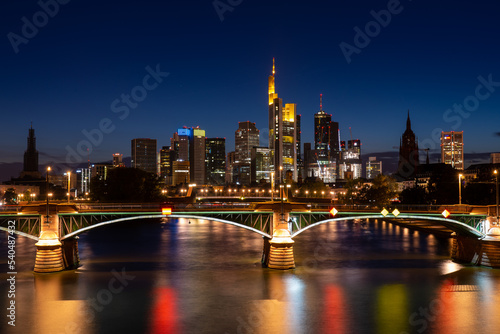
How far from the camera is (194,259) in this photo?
64062 millimetres

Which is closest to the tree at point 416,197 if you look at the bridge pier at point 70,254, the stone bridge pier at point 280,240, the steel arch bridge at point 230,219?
the steel arch bridge at point 230,219

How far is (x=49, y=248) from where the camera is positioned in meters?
51.3

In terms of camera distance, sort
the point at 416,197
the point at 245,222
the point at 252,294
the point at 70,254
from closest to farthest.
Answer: the point at 252,294 < the point at 245,222 < the point at 70,254 < the point at 416,197

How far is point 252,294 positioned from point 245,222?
1131 centimetres

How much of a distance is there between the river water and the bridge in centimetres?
227

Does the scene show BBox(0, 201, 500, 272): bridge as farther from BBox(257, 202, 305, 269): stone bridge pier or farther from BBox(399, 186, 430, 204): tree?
BBox(399, 186, 430, 204): tree

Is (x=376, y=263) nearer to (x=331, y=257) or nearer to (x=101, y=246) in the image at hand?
(x=331, y=257)

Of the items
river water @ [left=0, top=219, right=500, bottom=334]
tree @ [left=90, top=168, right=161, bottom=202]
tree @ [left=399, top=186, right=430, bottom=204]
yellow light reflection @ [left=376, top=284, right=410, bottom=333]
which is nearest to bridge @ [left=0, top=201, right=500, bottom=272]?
river water @ [left=0, top=219, right=500, bottom=334]

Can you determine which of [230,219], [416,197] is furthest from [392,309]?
[416,197]

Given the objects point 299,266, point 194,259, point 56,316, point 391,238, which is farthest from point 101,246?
point 391,238

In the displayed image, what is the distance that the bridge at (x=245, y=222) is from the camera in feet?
169

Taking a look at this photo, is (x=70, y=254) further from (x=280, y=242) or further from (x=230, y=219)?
(x=280, y=242)

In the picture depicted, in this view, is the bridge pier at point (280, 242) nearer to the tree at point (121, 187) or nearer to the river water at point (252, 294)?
the river water at point (252, 294)

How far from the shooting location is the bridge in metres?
51.4
